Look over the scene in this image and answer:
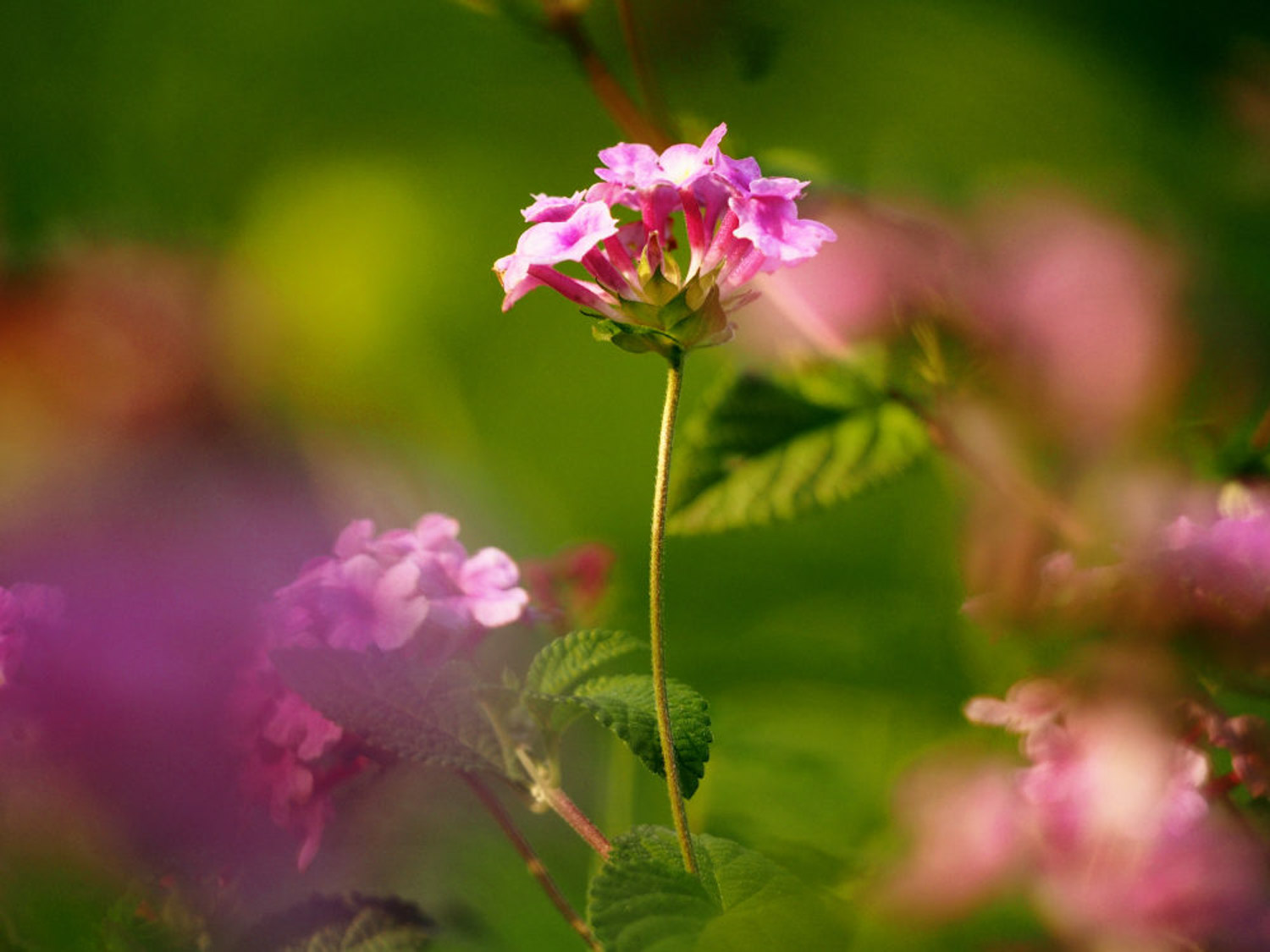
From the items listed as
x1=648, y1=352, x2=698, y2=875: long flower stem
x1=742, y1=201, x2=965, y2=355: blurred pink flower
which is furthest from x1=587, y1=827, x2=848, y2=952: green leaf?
x1=742, y1=201, x2=965, y2=355: blurred pink flower

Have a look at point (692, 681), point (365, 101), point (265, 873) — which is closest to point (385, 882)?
point (265, 873)

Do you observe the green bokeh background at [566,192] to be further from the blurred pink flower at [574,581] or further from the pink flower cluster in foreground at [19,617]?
the pink flower cluster in foreground at [19,617]

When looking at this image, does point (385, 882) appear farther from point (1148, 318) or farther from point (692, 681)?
point (1148, 318)

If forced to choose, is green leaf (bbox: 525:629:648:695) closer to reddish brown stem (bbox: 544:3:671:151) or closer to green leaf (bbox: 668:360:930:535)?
green leaf (bbox: 668:360:930:535)

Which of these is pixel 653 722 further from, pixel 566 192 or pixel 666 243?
pixel 566 192

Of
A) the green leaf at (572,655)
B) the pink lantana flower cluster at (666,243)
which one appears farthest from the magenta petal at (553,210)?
the green leaf at (572,655)

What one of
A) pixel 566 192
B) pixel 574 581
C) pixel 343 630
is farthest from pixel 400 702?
pixel 566 192
